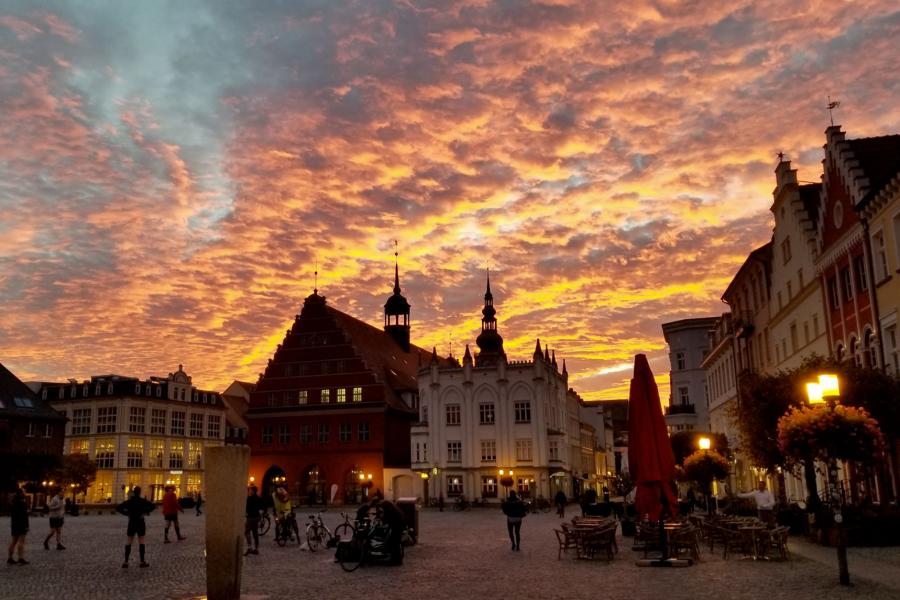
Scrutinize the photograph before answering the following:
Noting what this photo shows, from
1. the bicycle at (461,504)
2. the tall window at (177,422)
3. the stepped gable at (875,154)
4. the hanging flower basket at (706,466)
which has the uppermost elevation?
the stepped gable at (875,154)

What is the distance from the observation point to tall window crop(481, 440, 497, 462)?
66.9 m

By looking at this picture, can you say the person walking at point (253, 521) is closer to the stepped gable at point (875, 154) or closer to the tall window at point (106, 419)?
the stepped gable at point (875, 154)

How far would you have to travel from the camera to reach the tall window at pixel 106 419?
86.9m

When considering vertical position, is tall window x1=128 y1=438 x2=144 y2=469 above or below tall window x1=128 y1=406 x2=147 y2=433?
below

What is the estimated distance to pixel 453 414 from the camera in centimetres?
6850

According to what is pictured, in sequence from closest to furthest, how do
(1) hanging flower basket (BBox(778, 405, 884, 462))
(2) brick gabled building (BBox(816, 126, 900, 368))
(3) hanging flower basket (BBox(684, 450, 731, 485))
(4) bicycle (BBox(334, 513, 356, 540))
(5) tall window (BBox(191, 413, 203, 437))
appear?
(1) hanging flower basket (BBox(778, 405, 884, 462)) < (4) bicycle (BBox(334, 513, 356, 540)) < (2) brick gabled building (BBox(816, 126, 900, 368)) < (3) hanging flower basket (BBox(684, 450, 731, 485)) < (5) tall window (BBox(191, 413, 203, 437))

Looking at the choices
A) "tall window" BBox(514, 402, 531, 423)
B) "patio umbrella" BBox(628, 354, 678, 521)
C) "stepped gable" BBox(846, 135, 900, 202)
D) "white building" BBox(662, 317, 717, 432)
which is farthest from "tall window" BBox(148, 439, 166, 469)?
"patio umbrella" BBox(628, 354, 678, 521)

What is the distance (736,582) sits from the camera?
50.0 feet

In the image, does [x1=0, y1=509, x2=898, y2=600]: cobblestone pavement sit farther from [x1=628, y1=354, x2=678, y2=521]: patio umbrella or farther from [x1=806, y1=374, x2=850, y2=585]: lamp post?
[x1=628, y1=354, x2=678, y2=521]: patio umbrella

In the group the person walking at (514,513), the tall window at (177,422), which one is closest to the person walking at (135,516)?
the person walking at (514,513)

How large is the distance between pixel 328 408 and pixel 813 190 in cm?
4981

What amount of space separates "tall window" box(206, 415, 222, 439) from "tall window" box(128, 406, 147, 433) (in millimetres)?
9468

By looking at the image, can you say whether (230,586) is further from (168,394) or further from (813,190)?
(168,394)

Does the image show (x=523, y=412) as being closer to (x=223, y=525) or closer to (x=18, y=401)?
(x=18, y=401)
